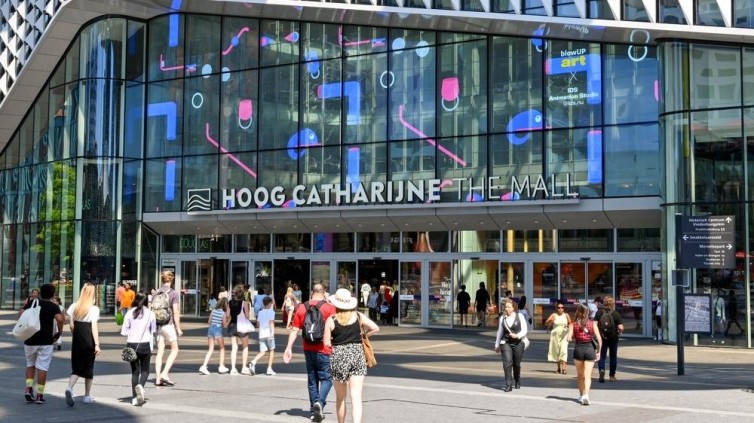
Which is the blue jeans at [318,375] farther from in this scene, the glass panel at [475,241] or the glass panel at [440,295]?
the glass panel at [440,295]

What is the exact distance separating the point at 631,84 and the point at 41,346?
21.2m

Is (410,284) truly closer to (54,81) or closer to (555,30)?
(555,30)

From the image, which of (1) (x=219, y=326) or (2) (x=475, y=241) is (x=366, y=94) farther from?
(1) (x=219, y=326)

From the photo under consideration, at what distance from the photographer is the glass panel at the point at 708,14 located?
26.9 m

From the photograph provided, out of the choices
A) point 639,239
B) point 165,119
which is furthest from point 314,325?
point 165,119

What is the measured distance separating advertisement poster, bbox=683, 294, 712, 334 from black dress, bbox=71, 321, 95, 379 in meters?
14.1

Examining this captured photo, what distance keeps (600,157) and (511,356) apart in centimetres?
1486

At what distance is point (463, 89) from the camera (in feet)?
110

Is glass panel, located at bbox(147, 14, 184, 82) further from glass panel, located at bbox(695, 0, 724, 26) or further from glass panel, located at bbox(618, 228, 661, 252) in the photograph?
glass panel, located at bbox(695, 0, 724, 26)

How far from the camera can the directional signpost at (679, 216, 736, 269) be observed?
21.9m

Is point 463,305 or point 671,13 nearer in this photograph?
point 671,13

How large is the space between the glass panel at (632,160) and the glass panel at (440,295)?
702 cm

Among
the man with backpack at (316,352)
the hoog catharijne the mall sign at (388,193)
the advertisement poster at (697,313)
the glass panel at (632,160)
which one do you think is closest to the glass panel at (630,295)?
the glass panel at (632,160)

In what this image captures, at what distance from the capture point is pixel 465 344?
2745cm
